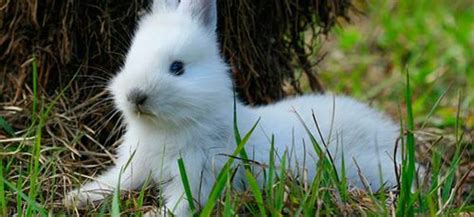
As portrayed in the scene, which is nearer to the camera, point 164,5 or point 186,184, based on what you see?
point 186,184

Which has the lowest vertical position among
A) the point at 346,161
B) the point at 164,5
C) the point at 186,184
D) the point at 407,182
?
the point at 186,184

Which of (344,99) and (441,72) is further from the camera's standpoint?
(441,72)

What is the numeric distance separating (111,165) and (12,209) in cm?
87

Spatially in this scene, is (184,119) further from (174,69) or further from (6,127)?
(6,127)

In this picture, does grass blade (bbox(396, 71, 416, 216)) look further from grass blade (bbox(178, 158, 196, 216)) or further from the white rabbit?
grass blade (bbox(178, 158, 196, 216))

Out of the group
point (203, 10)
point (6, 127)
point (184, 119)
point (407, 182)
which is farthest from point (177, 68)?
point (6, 127)

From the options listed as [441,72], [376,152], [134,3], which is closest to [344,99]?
[376,152]

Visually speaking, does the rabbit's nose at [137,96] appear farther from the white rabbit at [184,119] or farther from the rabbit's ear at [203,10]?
the rabbit's ear at [203,10]

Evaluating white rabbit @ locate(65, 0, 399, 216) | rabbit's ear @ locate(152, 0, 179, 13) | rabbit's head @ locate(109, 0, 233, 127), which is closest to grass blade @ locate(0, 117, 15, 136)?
white rabbit @ locate(65, 0, 399, 216)

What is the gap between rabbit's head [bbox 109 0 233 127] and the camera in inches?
163

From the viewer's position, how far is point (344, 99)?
5293 mm

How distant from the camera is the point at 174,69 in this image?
14.0 ft

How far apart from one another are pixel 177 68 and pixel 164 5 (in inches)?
17.6

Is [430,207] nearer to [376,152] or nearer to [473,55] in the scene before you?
[376,152]
